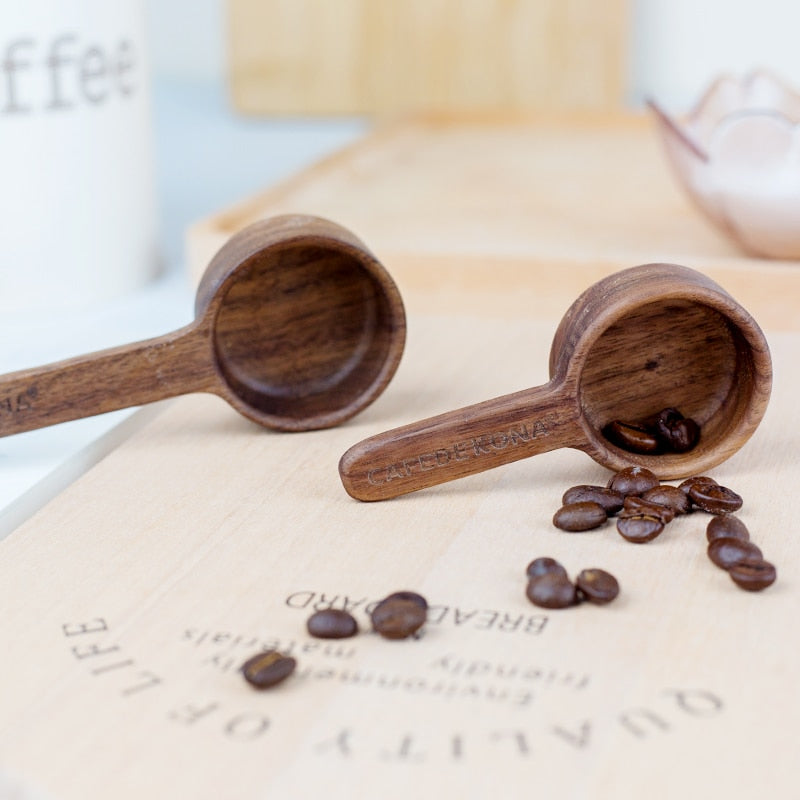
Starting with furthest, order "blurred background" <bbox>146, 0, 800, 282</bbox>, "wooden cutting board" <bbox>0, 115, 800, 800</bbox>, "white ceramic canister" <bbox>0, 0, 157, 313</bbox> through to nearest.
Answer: "blurred background" <bbox>146, 0, 800, 282</bbox>, "white ceramic canister" <bbox>0, 0, 157, 313</bbox>, "wooden cutting board" <bbox>0, 115, 800, 800</bbox>

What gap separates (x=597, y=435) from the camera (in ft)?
2.07

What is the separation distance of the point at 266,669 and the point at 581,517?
0.19 m

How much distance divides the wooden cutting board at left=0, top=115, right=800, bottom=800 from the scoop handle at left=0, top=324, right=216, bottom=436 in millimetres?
38

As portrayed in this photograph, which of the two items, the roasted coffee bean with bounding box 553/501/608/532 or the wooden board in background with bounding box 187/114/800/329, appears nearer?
the roasted coffee bean with bounding box 553/501/608/532

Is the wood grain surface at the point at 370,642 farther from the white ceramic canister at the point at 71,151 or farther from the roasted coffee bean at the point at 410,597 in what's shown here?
the white ceramic canister at the point at 71,151

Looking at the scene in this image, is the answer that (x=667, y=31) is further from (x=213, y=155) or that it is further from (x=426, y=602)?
(x=426, y=602)

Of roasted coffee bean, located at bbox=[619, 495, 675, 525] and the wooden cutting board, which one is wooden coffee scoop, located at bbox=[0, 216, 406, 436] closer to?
the wooden cutting board

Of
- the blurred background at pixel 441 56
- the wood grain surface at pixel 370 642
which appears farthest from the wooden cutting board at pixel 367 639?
the blurred background at pixel 441 56

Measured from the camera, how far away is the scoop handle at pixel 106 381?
25.7 inches

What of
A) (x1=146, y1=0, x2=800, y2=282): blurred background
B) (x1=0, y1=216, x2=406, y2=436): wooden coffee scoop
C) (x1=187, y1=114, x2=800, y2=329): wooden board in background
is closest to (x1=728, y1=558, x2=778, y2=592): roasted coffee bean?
(x1=0, y1=216, x2=406, y2=436): wooden coffee scoop

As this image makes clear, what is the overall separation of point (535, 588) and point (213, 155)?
3.67 feet

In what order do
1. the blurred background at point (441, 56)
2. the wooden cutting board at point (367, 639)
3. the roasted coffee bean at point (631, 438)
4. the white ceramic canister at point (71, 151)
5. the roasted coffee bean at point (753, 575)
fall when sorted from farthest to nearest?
the blurred background at point (441, 56) < the white ceramic canister at point (71, 151) < the roasted coffee bean at point (631, 438) < the roasted coffee bean at point (753, 575) < the wooden cutting board at point (367, 639)

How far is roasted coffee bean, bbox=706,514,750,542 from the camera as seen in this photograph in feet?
1.84

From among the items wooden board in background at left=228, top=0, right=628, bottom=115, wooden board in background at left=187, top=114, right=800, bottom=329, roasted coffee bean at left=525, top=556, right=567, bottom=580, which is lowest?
roasted coffee bean at left=525, top=556, right=567, bottom=580
